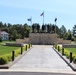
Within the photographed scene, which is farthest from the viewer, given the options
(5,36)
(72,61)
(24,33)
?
(5,36)

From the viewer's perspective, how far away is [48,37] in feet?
205

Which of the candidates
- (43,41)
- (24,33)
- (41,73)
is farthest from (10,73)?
(24,33)

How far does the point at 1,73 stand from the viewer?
12.7 metres

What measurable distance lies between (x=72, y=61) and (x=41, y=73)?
18.5 ft

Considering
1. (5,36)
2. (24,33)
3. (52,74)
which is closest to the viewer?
(52,74)

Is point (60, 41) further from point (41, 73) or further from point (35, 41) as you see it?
point (41, 73)

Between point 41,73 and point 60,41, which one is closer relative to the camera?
point 41,73

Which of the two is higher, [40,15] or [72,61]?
[40,15]

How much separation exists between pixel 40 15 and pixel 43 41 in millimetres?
7657

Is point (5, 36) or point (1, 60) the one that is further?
point (5, 36)

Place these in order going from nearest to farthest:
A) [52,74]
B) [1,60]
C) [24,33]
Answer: [52,74] < [1,60] < [24,33]

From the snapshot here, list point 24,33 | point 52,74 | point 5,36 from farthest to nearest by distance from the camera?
point 5,36
point 24,33
point 52,74

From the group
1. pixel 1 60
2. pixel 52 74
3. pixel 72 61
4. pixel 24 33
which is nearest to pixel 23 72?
pixel 52 74

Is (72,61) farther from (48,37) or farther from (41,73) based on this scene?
(48,37)
